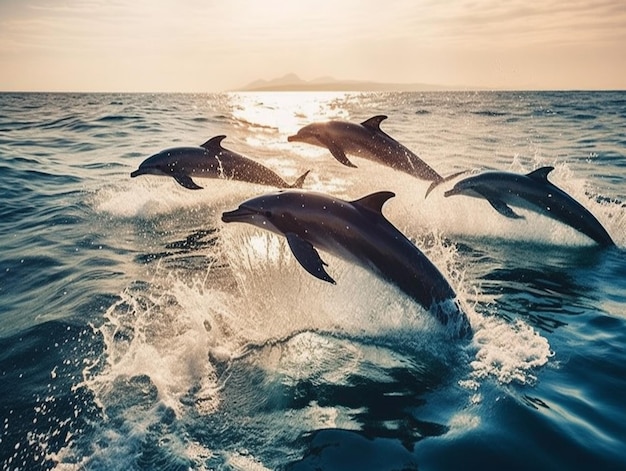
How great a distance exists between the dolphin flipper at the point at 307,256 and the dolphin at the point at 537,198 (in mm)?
5287

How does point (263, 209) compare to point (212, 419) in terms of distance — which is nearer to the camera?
point (212, 419)

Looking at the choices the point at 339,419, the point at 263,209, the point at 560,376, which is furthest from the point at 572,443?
the point at 263,209

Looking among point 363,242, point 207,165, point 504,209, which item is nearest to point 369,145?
point 504,209

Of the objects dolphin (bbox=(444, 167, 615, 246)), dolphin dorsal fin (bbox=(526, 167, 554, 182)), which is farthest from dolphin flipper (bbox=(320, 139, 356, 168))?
dolphin dorsal fin (bbox=(526, 167, 554, 182))

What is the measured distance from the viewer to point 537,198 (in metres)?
9.89

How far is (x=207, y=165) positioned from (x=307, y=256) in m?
6.26

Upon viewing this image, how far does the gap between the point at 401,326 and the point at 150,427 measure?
3282 millimetres

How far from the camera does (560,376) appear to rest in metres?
5.25

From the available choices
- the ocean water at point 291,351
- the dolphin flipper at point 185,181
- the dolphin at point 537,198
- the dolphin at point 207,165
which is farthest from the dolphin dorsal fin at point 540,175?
the dolphin flipper at point 185,181

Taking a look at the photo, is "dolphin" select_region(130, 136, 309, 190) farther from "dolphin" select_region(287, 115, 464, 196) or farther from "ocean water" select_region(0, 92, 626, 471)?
"dolphin" select_region(287, 115, 464, 196)

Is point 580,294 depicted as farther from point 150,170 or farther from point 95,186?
point 95,186

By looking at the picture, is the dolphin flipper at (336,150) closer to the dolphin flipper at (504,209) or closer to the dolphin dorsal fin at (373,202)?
the dolphin flipper at (504,209)

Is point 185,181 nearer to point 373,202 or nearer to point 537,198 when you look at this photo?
point 373,202

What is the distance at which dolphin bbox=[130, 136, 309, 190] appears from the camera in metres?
11.4
